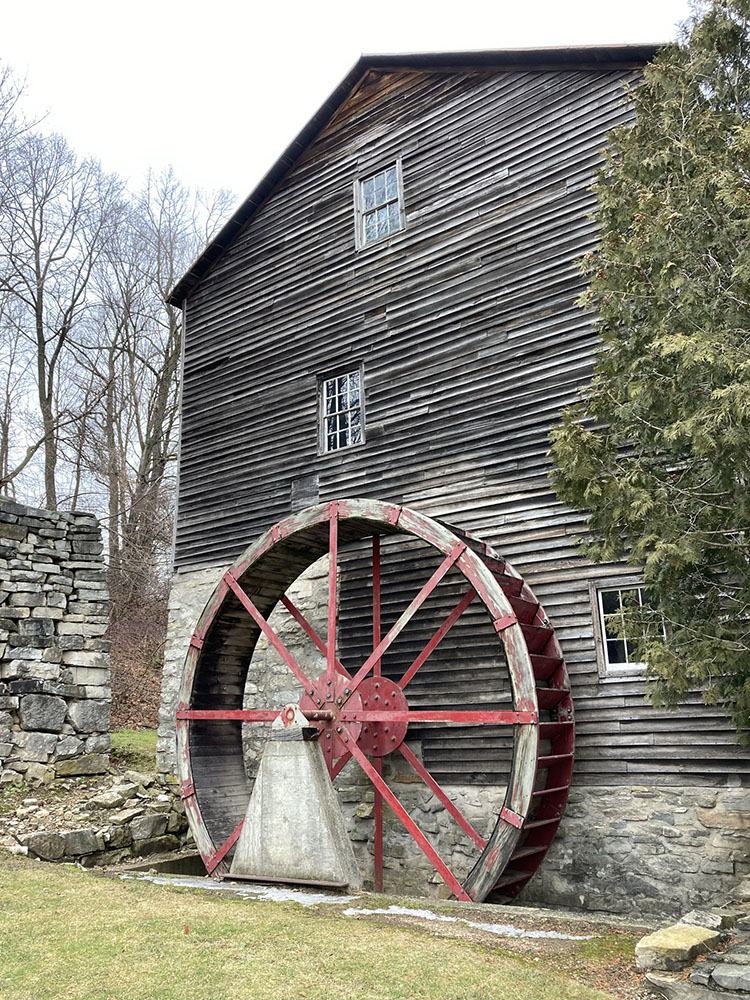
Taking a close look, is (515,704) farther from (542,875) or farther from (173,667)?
(173,667)

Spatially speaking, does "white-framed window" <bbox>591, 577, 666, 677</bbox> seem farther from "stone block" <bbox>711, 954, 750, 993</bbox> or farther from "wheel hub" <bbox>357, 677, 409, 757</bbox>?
"stone block" <bbox>711, 954, 750, 993</bbox>

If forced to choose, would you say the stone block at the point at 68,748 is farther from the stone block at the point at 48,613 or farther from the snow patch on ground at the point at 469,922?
the snow patch on ground at the point at 469,922

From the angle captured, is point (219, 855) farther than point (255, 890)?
Yes

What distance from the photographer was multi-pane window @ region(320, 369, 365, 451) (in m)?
9.99

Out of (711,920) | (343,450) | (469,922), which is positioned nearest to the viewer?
(711,920)

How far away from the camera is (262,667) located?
10.3 metres

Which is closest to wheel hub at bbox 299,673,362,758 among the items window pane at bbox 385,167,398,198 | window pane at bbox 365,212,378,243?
window pane at bbox 365,212,378,243

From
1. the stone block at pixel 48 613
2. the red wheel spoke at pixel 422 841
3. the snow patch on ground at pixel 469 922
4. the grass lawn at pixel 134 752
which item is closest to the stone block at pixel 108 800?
the grass lawn at pixel 134 752

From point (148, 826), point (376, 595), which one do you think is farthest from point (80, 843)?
point (376, 595)

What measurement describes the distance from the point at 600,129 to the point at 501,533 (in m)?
4.24

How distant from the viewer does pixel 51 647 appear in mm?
9078

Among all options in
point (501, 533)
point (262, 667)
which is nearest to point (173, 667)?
point (262, 667)

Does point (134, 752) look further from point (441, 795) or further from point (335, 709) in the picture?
point (441, 795)

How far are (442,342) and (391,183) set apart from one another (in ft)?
8.12
